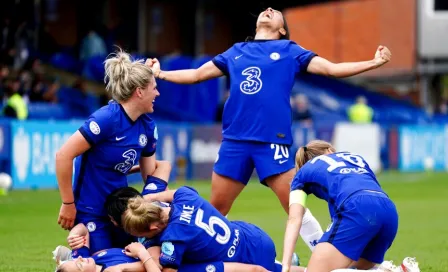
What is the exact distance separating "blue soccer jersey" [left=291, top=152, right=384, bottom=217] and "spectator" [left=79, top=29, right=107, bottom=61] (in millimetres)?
20361

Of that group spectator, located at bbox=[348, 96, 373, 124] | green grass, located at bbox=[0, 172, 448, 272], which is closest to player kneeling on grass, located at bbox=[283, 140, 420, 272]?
green grass, located at bbox=[0, 172, 448, 272]

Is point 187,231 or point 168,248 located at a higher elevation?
point 187,231

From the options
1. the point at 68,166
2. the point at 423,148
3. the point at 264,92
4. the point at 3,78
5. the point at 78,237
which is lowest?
the point at 423,148

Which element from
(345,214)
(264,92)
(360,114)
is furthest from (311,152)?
(360,114)

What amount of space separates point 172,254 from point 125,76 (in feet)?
4.60

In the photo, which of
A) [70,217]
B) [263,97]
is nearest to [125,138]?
[70,217]

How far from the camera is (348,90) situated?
3853 cm

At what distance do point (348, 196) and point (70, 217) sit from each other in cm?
203

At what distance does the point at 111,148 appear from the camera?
740cm

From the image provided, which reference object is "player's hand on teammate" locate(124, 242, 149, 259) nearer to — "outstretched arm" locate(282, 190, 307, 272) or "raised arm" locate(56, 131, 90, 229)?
"raised arm" locate(56, 131, 90, 229)

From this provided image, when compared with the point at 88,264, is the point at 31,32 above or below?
above

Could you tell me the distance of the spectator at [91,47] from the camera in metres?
27.1

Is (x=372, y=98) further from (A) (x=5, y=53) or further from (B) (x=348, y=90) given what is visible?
(A) (x=5, y=53)

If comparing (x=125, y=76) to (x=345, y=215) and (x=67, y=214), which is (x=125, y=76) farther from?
(x=345, y=215)
